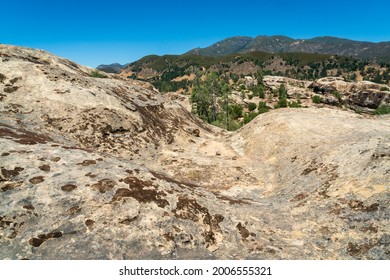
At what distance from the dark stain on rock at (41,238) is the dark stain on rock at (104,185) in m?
3.76

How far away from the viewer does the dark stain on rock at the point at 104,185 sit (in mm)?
17288

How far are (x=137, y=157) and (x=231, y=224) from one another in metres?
18.1

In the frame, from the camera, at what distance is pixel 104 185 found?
1769 centimetres

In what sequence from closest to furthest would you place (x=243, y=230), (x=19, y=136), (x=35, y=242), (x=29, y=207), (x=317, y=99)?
(x=35, y=242) < (x=29, y=207) < (x=243, y=230) < (x=19, y=136) < (x=317, y=99)

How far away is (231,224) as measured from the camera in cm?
1747

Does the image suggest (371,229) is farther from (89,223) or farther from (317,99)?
(317,99)

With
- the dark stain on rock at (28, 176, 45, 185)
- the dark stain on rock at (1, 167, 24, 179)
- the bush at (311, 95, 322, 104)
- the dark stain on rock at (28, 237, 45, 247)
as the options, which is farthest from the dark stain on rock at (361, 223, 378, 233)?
the bush at (311, 95, 322, 104)

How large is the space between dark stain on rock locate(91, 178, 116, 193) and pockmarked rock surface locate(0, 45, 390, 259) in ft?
0.21

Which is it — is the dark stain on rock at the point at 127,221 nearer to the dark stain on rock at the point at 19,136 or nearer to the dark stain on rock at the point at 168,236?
the dark stain on rock at the point at 168,236

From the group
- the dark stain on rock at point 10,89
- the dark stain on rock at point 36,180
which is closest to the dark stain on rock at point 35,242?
the dark stain on rock at point 36,180

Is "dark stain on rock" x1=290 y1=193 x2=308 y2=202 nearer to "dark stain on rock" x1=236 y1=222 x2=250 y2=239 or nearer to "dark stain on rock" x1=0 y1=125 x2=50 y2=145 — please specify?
"dark stain on rock" x1=236 y1=222 x2=250 y2=239

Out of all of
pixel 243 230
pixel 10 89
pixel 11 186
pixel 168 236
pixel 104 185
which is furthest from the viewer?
pixel 10 89

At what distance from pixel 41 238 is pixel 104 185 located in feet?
16.1

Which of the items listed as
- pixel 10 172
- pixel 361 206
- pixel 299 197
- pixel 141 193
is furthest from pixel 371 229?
pixel 10 172
